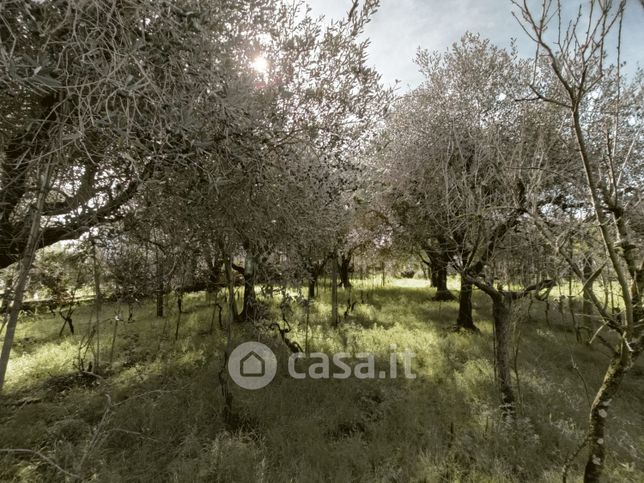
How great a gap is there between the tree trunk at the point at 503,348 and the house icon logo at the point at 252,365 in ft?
16.8

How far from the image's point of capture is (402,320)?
1466cm

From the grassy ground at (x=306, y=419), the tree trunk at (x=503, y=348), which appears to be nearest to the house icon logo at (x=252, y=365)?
the grassy ground at (x=306, y=419)

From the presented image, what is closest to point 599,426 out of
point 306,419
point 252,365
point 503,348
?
point 503,348

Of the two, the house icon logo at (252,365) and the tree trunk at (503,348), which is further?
the house icon logo at (252,365)

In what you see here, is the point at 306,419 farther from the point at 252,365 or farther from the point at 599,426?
the point at 599,426

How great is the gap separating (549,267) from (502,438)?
4.42 metres

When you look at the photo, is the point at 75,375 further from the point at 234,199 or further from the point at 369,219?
the point at 369,219

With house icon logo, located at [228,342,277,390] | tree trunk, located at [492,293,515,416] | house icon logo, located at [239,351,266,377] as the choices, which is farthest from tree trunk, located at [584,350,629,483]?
house icon logo, located at [239,351,266,377]

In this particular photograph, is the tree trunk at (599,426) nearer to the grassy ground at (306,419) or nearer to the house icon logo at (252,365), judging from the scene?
the grassy ground at (306,419)

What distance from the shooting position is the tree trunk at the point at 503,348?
22.6 ft

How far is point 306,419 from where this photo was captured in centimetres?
646

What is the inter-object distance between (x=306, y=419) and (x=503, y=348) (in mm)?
4221

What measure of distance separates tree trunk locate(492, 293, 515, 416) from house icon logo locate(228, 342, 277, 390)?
5132mm

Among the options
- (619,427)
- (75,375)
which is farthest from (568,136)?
(75,375)
